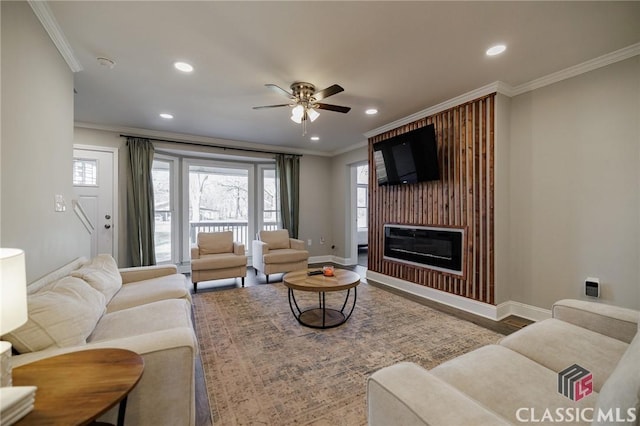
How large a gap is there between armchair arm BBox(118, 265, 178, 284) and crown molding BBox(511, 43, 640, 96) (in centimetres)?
441

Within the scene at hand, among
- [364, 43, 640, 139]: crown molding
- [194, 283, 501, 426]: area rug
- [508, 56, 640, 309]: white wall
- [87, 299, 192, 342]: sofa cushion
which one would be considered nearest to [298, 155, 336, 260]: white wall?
[364, 43, 640, 139]: crown molding

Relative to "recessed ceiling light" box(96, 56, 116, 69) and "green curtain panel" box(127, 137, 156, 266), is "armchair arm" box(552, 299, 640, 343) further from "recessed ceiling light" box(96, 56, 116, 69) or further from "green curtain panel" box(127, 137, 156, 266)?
"green curtain panel" box(127, 137, 156, 266)

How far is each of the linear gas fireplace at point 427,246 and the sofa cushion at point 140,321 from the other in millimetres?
3037

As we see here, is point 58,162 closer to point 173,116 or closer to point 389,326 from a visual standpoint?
point 173,116

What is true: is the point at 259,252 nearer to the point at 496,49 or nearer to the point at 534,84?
the point at 496,49

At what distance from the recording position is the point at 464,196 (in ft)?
10.9

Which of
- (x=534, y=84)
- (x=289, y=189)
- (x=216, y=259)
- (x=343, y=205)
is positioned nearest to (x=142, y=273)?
(x=216, y=259)

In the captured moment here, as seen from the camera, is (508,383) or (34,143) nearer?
(508,383)

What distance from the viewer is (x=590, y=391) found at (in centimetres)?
117

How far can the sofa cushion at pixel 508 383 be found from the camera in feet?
3.45

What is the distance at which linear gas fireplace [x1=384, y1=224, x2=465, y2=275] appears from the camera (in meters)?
3.41

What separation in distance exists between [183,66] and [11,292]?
92.9 inches

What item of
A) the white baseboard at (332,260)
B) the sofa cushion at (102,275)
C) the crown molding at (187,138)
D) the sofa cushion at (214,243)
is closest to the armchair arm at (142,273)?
the sofa cushion at (102,275)

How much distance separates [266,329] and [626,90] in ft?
13.0
